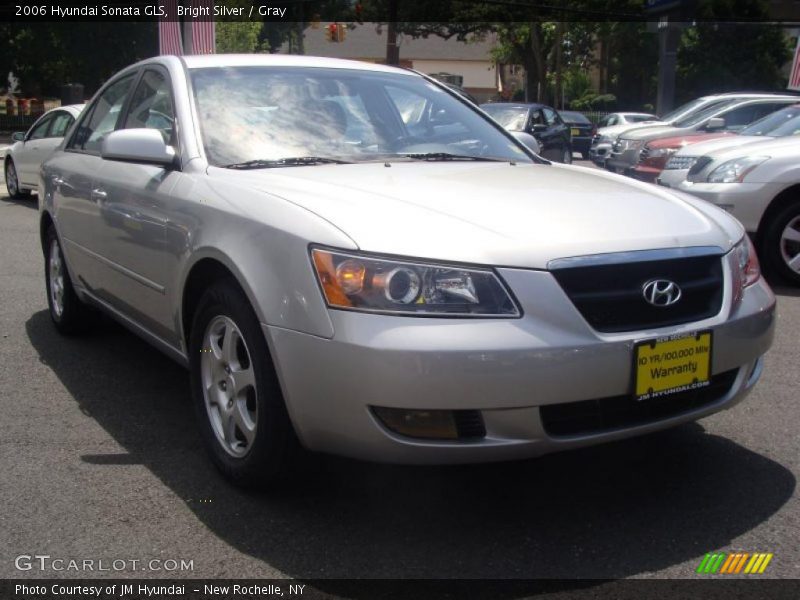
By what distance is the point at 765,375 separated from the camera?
496cm

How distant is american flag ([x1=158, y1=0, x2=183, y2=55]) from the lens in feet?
56.0

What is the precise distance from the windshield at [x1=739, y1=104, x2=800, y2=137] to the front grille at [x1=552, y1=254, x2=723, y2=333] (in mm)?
6465

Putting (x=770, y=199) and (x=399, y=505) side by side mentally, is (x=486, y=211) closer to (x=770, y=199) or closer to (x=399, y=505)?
(x=399, y=505)

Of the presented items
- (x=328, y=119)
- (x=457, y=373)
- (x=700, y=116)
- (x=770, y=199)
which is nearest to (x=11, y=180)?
(x=700, y=116)

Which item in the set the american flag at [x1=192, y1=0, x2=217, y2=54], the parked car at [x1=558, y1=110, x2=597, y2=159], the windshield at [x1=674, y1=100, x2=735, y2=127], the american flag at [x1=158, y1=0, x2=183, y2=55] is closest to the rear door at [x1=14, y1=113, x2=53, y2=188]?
the american flag at [x1=158, y1=0, x2=183, y2=55]

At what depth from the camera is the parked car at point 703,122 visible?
13.8 metres

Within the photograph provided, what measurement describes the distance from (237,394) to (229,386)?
9 centimetres

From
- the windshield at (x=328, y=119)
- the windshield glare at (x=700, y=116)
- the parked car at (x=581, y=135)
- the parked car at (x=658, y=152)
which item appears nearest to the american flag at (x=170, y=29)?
the windshield glare at (x=700, y=116)

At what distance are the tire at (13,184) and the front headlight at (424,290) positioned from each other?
1276 centimetres

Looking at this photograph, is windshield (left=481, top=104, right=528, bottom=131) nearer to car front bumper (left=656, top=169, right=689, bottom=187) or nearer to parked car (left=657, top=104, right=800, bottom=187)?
parked car (left=657, top=104, right=800, bottom=187)

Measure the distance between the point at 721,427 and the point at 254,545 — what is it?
2.20 meters

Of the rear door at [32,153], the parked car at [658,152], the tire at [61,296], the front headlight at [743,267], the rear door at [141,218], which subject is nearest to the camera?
the front headlight at [743,267]

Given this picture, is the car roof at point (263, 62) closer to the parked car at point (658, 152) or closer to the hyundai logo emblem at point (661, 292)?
the hyundai logo emblem at point (661, 292)

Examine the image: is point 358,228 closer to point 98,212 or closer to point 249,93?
point 249,93
